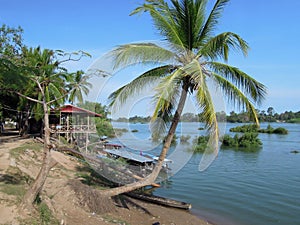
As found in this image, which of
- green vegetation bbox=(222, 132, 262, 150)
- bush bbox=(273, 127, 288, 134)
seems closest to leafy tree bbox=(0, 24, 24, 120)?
green vegetation bbox=(222, 132, 262, 150)

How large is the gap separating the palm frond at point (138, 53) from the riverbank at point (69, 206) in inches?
162

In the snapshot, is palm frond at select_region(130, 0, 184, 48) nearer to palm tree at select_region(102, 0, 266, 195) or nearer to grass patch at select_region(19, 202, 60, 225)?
palm tree at select_region(102, 0, 266, 195)

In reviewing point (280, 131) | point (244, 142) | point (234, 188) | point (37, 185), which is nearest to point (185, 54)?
point (37, 185)

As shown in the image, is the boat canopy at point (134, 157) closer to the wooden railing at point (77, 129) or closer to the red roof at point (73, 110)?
the wooden railing at point (77, 129)

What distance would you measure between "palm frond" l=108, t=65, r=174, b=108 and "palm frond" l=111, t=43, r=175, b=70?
2.20ft

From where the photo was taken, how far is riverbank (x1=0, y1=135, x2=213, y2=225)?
6543 mm

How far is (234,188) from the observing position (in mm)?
17422

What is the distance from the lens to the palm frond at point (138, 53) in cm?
772

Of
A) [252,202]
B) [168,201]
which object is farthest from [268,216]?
[168,201]

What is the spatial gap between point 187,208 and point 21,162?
24.0ft

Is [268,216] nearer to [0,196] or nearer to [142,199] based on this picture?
[142,199]

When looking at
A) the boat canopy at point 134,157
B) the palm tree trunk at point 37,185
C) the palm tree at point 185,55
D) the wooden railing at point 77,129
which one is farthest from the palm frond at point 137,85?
the wooden railing at point 77,129

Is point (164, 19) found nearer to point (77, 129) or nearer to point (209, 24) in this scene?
point (209, 24)

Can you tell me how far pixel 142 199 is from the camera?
473 inches
